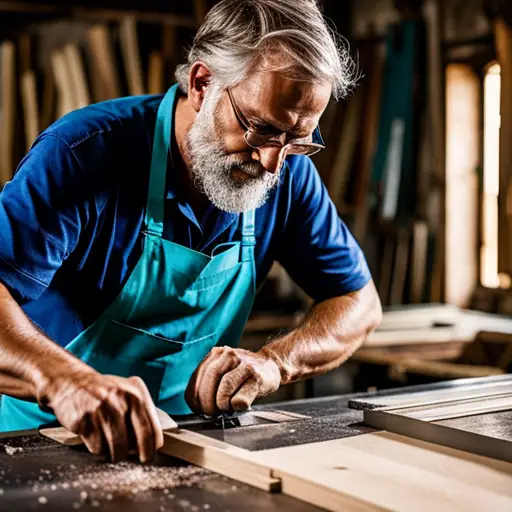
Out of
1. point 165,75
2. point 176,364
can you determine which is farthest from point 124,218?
point 165,75

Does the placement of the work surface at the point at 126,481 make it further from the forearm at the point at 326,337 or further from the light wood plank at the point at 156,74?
the light wood plank at the point at 156,74

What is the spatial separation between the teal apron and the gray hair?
0.26 metres

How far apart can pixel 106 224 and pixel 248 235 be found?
0.45 meters

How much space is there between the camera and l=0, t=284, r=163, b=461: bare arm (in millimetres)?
1726

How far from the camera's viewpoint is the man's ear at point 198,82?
7.64 feet

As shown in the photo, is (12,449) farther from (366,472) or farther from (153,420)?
(366,472)

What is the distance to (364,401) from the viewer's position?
229 cm

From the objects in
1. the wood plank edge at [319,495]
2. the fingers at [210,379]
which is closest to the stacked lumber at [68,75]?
the fingers at [210,379]

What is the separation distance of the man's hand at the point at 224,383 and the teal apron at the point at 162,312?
350mm

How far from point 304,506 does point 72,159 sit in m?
1.13

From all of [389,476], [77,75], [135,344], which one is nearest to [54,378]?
[135,344]

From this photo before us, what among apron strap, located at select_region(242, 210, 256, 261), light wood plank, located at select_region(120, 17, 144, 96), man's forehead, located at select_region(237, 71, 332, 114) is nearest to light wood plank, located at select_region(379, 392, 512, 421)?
apron strap, located at select_region(242, 210, 256, 261)

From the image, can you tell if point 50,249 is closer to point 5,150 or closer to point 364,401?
point 364,401

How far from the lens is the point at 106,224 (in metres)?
2.36
